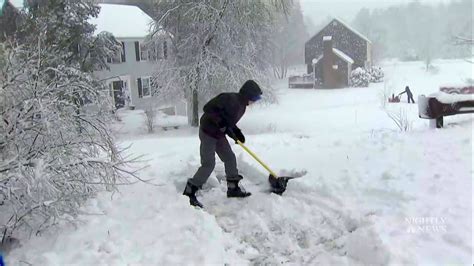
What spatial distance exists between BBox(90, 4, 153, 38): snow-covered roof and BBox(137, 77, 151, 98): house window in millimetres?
3336

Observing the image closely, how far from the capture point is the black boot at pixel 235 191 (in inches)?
210

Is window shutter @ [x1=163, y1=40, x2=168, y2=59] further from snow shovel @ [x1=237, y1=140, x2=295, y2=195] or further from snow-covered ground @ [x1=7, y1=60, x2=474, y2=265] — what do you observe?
snow shovel @ [x1=237, y1=140, x2=295, y2=195]

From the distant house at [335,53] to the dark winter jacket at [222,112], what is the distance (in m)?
38.4

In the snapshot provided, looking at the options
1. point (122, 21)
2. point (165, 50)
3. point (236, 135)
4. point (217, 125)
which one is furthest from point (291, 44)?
point (217, 125)

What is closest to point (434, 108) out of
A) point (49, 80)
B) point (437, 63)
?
point (49, 80)

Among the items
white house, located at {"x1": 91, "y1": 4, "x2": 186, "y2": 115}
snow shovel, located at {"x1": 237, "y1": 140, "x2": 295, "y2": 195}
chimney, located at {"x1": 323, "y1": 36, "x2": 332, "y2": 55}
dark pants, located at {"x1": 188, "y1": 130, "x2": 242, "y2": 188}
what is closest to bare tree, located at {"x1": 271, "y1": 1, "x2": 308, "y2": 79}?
chimney, located at {"x1": 323, "y1": 36, "x2": 332, "y2": 55}

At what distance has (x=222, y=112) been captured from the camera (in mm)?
5211

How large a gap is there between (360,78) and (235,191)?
1518 inches

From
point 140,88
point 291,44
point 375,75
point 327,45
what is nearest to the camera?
point 140,88

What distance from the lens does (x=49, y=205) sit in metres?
3.89

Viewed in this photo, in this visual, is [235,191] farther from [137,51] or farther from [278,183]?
[137,51]

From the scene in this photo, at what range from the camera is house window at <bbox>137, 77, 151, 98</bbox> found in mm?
32344

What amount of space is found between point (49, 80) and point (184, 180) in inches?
80.6

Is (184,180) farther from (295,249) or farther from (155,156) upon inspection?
(295,249)
